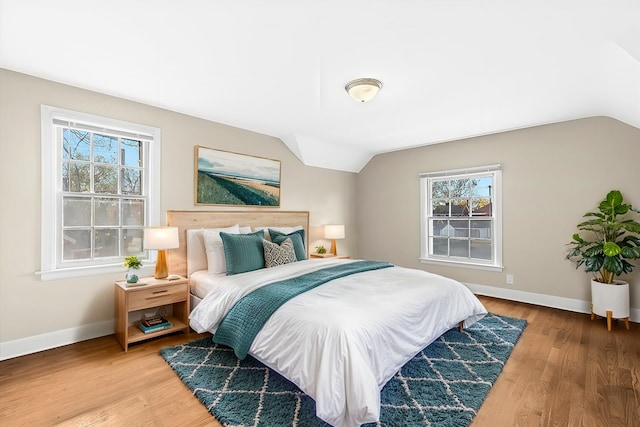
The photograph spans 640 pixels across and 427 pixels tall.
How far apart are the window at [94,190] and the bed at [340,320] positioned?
1.36 feet

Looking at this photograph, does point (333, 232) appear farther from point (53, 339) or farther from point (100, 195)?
point (53, 339)

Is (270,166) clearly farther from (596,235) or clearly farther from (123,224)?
(596,235)

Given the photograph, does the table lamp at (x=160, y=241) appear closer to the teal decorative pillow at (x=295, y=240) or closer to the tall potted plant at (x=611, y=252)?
the teal decorative pillow at (x=295, y=240)

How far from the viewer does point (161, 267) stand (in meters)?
3.00

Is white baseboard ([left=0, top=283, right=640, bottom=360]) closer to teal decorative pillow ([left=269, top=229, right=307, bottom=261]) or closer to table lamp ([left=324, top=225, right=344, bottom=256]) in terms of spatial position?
teal decorative pillow ([left=269, top=229, right=307, bottom=261])

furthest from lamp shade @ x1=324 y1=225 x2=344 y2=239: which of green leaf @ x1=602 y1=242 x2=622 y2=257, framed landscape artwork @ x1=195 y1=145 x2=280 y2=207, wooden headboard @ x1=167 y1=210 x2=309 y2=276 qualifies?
green leaf @ x1=602 y1=242 x2=622 y2=257

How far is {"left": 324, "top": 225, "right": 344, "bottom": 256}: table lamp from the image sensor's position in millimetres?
4926

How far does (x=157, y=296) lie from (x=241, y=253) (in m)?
0.85

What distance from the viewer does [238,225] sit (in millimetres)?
3842

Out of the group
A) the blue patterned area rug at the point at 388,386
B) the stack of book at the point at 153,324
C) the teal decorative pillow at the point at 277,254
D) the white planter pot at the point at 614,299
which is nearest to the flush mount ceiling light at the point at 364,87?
the teal decorative pillow at the point at 277,254

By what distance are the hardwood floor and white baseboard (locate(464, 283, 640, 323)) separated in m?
0.65

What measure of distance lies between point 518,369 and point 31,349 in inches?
156

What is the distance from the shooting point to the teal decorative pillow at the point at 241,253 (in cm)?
309

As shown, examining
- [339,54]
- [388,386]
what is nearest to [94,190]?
[339,54]
